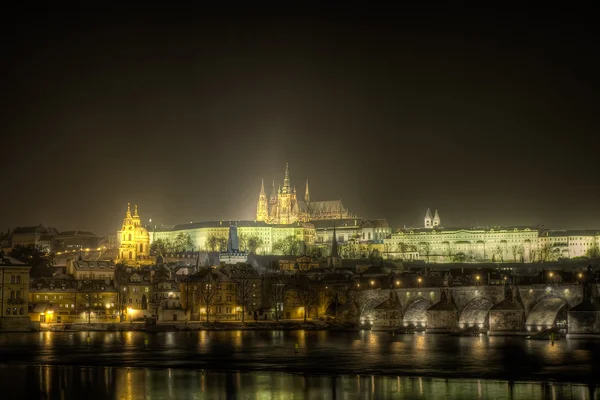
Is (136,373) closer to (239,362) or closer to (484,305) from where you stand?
(239,362)

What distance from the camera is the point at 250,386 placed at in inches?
1826

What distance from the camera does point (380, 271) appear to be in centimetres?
14675

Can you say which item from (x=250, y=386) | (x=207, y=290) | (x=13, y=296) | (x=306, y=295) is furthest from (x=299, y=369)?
(x=306, y=295)

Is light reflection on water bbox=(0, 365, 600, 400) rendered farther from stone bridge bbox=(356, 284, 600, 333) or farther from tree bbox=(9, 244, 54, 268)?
tree bbox=(9, 244, 54, 268)

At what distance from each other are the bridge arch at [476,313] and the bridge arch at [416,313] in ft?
25.4

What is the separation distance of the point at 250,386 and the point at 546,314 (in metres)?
41.6

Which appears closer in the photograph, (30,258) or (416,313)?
(416,313)

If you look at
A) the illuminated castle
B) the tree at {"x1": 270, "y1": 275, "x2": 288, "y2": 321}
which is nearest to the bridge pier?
the tree at {"x1": 270, "y1": 275, "x2": 288, "y2": 321}

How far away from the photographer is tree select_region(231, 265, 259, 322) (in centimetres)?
11531

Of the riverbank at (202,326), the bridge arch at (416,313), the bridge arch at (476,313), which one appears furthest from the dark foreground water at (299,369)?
the bridge arch at (416,313)

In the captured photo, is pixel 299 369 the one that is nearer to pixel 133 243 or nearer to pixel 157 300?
pixel 157 300

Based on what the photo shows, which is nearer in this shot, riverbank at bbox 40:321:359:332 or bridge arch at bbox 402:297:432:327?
riverbank at bbox 40:321:359:332

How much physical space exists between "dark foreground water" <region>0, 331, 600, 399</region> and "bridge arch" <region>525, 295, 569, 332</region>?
5.15 meters

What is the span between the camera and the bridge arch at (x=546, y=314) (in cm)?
8038
